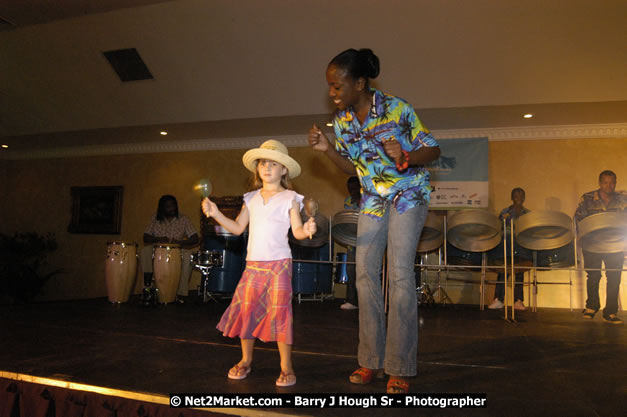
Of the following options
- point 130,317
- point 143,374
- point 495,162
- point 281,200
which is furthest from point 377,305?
point 495,162

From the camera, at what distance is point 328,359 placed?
215 centimetres

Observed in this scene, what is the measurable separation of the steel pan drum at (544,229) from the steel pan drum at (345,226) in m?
1.45

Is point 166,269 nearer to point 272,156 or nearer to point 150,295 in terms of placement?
point 150,295

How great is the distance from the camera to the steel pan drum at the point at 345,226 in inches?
154

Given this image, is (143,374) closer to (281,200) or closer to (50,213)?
(281,200)

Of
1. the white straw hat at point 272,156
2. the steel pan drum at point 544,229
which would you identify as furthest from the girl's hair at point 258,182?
the steel pan drum at point 544,229

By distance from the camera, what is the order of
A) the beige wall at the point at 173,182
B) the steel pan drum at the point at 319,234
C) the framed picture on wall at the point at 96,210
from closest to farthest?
the steel pan drum at the point at 319,234
the beige wall at the point at 173,182
the framed picture on wall at the point at 96,210

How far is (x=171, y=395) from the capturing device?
1510 millimetres

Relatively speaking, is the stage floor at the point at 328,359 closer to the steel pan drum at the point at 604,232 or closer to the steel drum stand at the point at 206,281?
the steel pan drum at the point at 604,232

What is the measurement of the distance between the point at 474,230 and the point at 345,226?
1.19 m

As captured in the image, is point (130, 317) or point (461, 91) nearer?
point (130, 317)

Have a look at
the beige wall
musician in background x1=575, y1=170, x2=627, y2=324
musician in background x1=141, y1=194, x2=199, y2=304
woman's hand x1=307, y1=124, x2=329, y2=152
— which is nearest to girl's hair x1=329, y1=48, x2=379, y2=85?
woman's hand x1=307, y1=124, x2=329, y2=152

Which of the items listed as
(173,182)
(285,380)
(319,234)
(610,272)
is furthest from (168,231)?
(610,272)

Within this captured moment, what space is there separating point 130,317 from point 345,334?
1.82m
